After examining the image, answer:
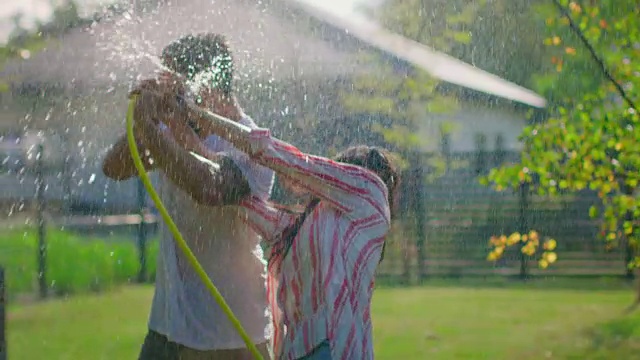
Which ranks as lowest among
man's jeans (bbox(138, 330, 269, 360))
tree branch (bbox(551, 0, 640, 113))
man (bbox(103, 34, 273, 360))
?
man's jeans (bbox(138, 330, 269, 360))

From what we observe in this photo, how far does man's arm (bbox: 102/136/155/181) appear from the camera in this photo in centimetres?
284

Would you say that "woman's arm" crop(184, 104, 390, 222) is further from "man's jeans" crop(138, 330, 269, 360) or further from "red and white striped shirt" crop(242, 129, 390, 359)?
"man's jeans" crop(138, 330, 269, 360)

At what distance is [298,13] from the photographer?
9328mm

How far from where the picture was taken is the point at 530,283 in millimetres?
10227

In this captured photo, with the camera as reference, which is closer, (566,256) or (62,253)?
(62,253)

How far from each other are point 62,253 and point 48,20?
2.06 metres

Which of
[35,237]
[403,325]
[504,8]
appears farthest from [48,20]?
[504,8]

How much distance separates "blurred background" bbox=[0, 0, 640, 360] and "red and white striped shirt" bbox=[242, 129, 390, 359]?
Result: 3008 mm

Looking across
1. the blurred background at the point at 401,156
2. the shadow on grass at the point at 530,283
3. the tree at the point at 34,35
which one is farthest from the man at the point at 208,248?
the shadow on grass at the point at 530,283

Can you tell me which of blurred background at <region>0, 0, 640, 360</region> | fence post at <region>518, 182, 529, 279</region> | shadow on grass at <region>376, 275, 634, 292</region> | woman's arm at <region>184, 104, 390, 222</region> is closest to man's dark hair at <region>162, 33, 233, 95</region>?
woman's arm at <region>184, 104, 390, 222</region>

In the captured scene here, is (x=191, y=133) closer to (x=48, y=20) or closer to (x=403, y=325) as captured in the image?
(x=403, y=325)

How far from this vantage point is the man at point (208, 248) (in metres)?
2.80

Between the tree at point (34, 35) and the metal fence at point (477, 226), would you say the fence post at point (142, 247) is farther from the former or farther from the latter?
the metal fence at point (477, 226)

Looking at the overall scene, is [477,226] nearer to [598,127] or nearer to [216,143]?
[598,127]
